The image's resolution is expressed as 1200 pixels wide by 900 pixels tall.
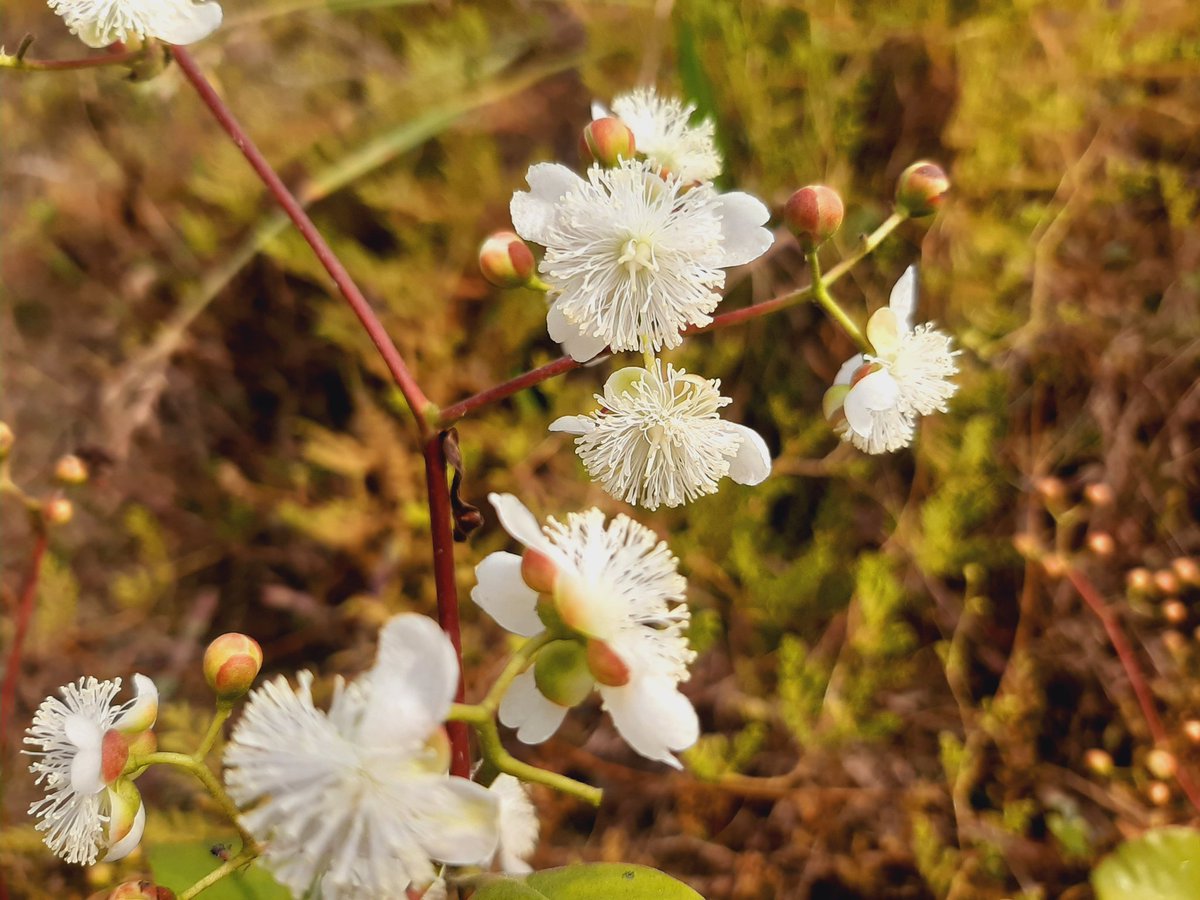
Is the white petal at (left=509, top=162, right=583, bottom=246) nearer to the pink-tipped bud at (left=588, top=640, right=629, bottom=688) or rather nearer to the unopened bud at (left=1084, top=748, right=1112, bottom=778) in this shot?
the pink-tipped bud at (left=588, top=640, right=629, bottom=688)

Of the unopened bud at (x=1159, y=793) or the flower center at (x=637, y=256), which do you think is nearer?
the flower center at (x=637, y=256)

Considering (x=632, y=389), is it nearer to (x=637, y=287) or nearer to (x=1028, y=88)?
(x=637, y=287)

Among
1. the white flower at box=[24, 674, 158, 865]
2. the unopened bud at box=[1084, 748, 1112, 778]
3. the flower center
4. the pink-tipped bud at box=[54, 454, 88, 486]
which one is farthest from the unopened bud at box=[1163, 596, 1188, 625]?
the pink-tipped bud at box=[54, 454, 88, 486]

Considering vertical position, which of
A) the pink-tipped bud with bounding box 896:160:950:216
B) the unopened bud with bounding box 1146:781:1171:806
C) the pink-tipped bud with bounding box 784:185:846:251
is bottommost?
the unopened bud with bounding box 1146:781:1171:806

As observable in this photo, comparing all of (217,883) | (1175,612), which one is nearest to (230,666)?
(217,883)

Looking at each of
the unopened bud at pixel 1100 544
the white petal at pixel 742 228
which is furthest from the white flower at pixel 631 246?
the unopened bud at pixel 1100 544

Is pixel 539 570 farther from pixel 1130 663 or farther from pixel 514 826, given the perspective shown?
pixel 1130 663

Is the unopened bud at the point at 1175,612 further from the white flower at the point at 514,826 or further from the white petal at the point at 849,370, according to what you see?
the white flower at the point at 514,826
